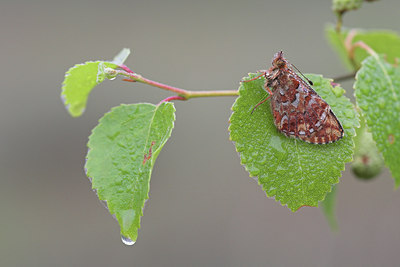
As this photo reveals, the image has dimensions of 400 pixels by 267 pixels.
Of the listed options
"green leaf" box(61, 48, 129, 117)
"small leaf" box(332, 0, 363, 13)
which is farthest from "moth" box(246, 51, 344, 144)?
"small leaf" box(332, 0, 363, 13)

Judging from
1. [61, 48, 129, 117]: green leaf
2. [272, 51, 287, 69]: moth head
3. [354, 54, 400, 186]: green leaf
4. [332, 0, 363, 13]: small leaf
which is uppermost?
[332, 0, 363, 13]: small leaf

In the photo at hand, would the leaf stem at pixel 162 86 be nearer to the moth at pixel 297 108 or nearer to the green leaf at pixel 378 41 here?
the moth at pixel 297 108

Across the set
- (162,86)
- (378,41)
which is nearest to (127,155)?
(162,86)

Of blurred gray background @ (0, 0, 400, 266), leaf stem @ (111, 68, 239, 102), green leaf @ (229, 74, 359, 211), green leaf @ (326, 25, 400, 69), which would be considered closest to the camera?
green leaf @ (229, 74, 359, 211)

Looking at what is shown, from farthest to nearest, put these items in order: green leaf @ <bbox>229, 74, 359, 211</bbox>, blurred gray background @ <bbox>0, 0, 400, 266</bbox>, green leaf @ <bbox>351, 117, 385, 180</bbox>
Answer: blurred gray background @ <bbox>0, 0, 400, 266</bbox>, green leaf @ <bbox>351, 117, 385, 180</bbox>, green leaf @ <bbox>229, 74, 359, 211</bbox>

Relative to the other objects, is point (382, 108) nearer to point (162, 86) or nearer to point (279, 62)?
point (279, 62)

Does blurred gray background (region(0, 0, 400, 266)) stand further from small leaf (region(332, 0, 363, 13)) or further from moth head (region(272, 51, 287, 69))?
moth head (region(272, 51, 287, 69))
